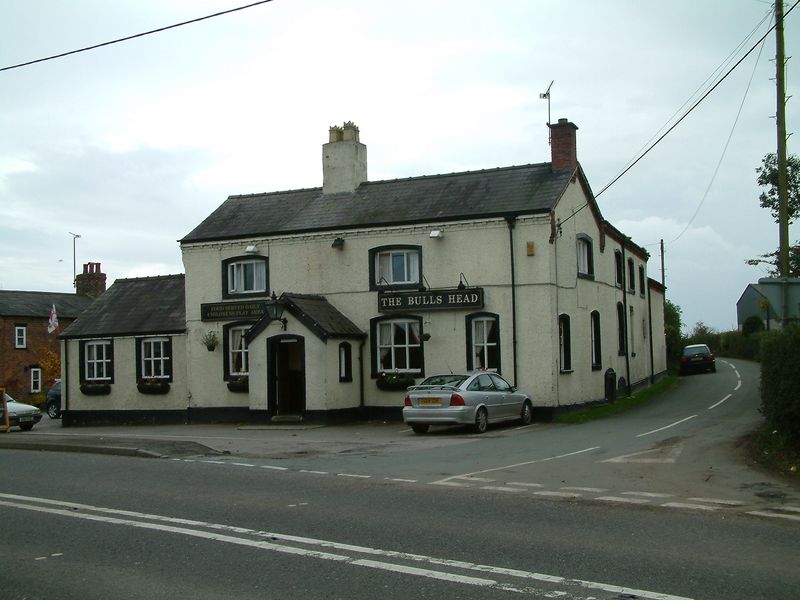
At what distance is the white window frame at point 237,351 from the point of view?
93.4 feet

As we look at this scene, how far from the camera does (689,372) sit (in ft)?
149

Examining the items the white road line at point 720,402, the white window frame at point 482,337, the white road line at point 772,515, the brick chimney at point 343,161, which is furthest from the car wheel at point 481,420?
the white road line at point 772,515

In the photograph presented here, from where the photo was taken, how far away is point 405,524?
30.1 ft

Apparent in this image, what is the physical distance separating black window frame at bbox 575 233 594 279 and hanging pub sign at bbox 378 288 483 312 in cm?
419

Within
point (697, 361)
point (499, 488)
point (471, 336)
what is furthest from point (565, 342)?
point (697, 361)

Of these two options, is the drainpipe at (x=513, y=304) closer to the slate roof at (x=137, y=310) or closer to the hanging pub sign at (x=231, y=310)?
the hanging pub sign at (x=231, y=310)

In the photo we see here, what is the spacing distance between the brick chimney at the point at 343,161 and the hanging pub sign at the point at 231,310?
4.90 m

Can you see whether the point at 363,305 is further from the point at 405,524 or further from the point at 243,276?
the point at 405,524

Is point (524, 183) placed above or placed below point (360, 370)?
above

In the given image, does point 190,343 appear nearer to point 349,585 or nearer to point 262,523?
point 262,523

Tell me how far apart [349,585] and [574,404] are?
19.9 m

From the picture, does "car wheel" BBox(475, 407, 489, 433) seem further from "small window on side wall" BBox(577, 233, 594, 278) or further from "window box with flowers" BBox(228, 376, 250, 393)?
"window box with flowers" BBox(228, 376, 250, 393)

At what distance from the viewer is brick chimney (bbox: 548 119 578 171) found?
87.0 ft

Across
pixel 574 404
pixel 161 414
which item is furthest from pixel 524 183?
pixel 161 414
